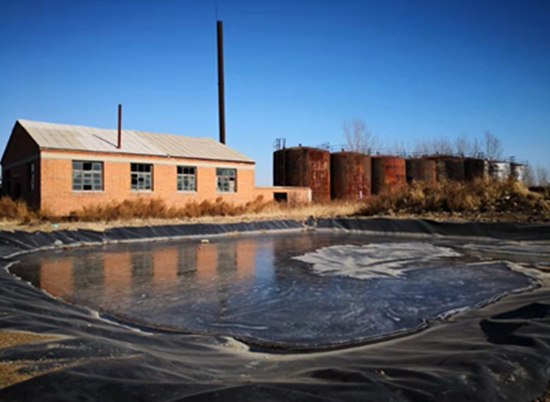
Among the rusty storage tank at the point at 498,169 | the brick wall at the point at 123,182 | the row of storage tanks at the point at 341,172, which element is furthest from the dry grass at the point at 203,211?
the rusty storage tank at the point at 498,169

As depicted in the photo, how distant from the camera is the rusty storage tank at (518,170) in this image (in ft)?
119

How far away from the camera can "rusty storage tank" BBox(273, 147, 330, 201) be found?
86.6ft

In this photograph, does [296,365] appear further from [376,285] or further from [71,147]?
[71,147]

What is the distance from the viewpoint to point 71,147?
1919cm

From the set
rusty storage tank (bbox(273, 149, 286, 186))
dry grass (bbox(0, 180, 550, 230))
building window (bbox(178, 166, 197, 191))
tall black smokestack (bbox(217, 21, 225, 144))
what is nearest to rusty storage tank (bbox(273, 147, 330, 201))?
rusty storage tank (bbox(273, 149, 286, 186))

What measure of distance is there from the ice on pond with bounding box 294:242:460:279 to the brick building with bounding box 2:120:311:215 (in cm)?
1385

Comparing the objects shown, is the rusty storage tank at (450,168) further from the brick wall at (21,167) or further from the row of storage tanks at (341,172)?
the brick wall at (21,167)

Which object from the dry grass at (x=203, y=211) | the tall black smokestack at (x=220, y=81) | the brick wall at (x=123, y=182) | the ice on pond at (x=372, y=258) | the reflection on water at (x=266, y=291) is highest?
the tall black smokestack at (x=220, y=81)

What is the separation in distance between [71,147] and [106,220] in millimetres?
4656

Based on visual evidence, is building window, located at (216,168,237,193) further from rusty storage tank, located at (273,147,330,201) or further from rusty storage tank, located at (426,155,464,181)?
rusty storage tank, located at (426,155,464,181)

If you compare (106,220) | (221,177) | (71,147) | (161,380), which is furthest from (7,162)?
(161,380)

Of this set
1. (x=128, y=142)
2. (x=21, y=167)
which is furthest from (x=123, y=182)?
(x=21, y=167)

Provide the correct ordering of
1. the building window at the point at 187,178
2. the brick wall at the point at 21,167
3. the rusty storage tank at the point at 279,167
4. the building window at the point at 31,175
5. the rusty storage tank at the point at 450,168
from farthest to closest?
the rusty storage tank at the point at 450,168
the rusty storage tank at the point at 279,167
the building window at the point at 187,178
the building window at the point at 31,175
the brick wall at the point at 21,167

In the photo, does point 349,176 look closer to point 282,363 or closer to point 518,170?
point 518,170
